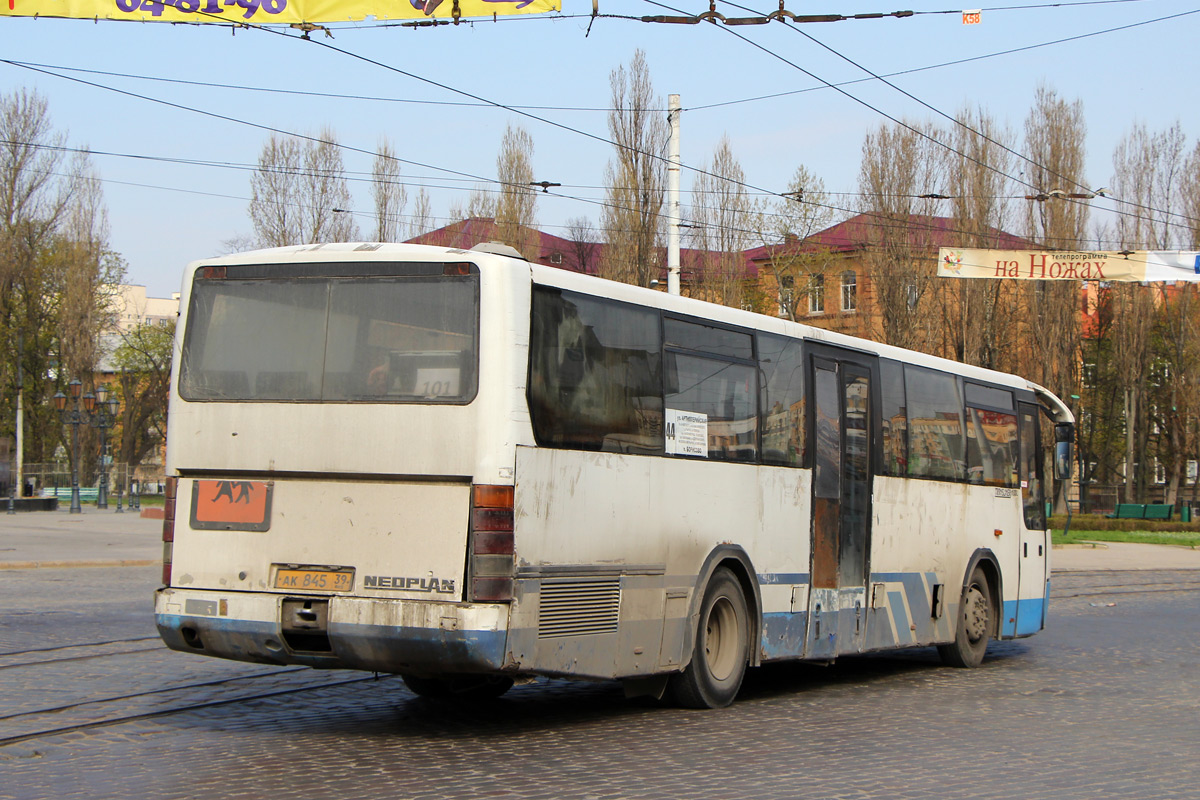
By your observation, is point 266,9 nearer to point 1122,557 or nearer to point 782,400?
point 782,400

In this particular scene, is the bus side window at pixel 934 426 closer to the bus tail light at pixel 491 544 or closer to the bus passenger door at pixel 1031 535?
the bus passenger door at pixel 1031 535

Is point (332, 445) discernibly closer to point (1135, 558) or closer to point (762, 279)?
point (1135, 558)

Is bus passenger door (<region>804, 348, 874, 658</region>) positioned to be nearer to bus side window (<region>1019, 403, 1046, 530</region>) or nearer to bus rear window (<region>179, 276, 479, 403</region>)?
bus side window (<region>1019, 403, 1046, 530</region>)

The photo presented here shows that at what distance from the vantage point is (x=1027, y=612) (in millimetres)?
14641

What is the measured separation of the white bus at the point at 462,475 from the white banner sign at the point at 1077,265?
14852 mm

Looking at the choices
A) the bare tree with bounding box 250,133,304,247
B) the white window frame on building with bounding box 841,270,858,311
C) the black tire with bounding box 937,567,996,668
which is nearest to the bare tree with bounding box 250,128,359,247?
the bare tree with bounding box 250,133,304,247

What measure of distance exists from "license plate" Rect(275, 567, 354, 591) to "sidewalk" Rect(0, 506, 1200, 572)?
15.7m

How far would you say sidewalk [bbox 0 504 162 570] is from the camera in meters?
23.1

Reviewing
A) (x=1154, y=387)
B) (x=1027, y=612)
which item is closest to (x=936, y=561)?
(x=1027, y=612)

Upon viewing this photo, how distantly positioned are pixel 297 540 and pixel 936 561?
6.96 meters

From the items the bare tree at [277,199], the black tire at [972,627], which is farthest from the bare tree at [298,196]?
the black tire at [972,627]

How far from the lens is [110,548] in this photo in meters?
26.6

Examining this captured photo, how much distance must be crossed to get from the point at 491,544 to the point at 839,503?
4.54 m

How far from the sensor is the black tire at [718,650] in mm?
9344
